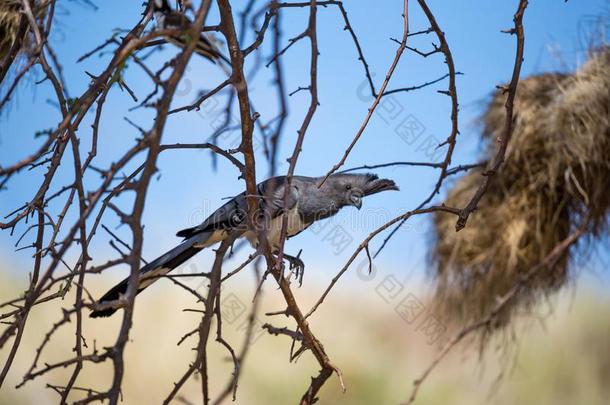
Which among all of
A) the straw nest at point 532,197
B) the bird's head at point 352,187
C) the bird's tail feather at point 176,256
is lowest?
the straw nest at point 532,197

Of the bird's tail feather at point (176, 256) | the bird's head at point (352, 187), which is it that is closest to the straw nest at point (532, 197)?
the bird's head at point (352, 187)

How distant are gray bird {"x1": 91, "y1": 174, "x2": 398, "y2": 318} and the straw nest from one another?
140 centimetres

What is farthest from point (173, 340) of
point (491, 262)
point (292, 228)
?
point (491, 262)

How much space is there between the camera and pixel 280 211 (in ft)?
10.2

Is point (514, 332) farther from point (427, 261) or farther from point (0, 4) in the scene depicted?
point (0, 4)

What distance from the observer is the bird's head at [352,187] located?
328 cm

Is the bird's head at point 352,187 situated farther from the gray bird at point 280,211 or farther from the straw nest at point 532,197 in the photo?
the straw nest at point 532,197

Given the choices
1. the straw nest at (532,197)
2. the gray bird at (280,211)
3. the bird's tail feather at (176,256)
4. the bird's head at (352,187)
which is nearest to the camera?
the bird's tail feather at (176,256)

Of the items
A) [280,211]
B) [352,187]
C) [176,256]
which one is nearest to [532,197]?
[352,187]

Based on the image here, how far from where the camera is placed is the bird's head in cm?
328

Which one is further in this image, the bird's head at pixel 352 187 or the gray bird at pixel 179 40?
the bird's head at pixel 352 187

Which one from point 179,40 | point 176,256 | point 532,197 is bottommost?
point 532,197

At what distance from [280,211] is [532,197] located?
6.93 ft

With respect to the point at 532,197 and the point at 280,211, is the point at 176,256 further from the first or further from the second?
the point at 532,197
